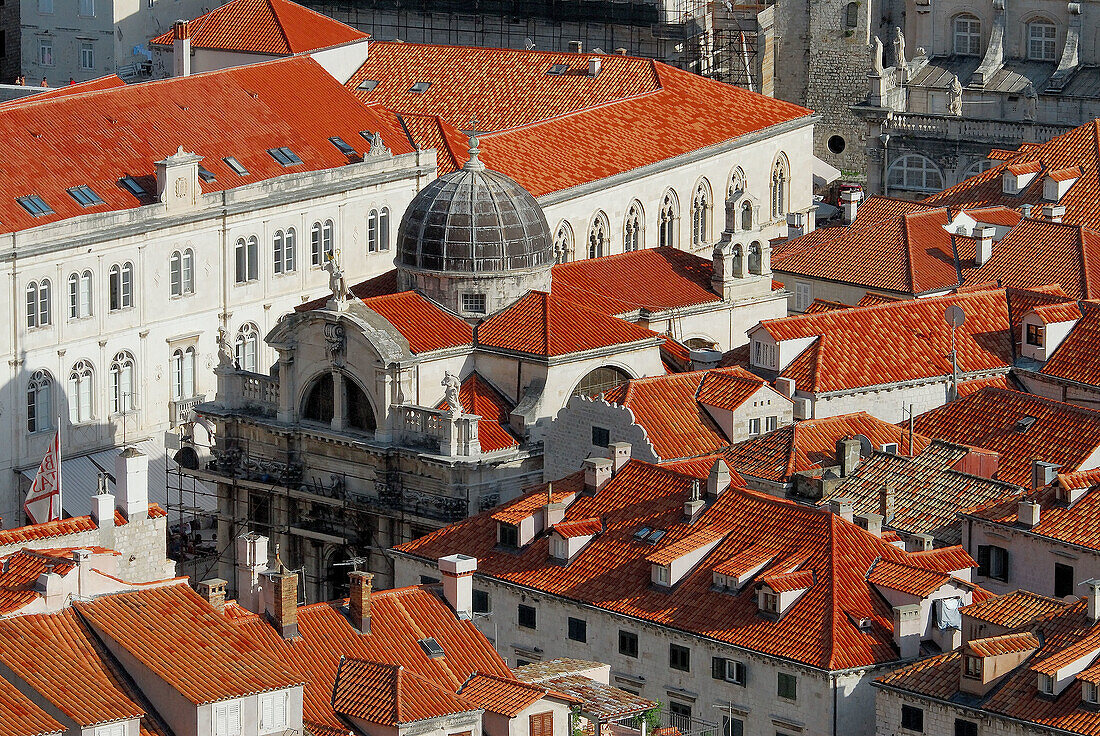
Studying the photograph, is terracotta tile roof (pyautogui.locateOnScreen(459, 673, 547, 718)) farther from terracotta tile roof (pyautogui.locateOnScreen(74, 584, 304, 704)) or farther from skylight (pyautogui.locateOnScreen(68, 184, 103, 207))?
skylight (pyautogui.locateOnScreen(68, 184, 103, 207))

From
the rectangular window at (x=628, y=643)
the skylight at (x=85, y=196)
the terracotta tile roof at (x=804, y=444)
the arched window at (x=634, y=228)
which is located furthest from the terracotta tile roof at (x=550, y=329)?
the arched window at (x=634, y=228)

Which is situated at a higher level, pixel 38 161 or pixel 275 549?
pixel 38 161

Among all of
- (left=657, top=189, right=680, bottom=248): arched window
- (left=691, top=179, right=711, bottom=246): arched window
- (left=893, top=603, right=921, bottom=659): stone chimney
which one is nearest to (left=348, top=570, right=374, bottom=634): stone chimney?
(left=893, top=603, right=921, bottom=659): stone chimney

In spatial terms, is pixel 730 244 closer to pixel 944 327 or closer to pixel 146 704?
pixel 944 327

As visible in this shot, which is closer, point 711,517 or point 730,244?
point 711,517

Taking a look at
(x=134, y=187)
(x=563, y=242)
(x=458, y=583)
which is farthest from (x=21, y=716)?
(x=563, y=242)

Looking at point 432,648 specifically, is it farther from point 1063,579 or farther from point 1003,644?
point 1063,579

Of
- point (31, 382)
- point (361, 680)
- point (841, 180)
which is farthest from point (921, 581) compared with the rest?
point (841, 180)
